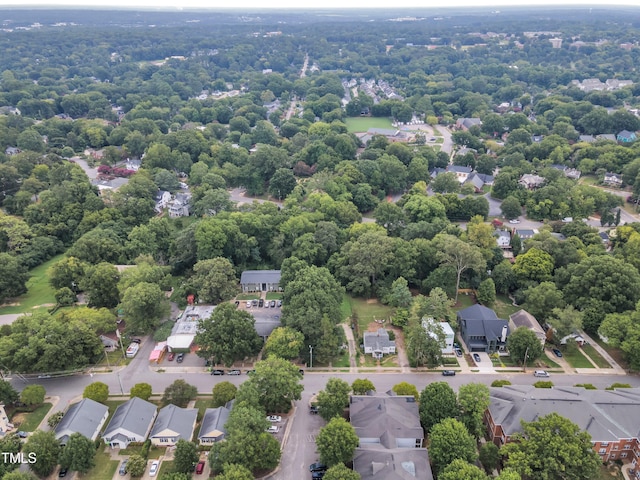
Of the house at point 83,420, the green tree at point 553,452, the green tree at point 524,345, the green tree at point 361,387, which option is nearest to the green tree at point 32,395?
the house at point 83,420

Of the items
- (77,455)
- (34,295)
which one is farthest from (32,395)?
(34,295)

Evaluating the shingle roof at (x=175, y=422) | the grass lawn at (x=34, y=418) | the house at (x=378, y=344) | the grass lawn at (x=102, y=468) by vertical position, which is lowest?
the grass lawn at (x=34, y=418)

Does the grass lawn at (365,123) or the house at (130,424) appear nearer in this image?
the house at (130,424)

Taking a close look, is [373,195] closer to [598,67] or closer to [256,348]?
[256,348]

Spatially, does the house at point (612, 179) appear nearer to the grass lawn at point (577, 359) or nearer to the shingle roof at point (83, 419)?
the grass lawn at point (577, 359)

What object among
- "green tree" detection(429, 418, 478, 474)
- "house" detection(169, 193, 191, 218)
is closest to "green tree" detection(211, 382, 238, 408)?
"green tree" detection(429, 418, 478, 474)

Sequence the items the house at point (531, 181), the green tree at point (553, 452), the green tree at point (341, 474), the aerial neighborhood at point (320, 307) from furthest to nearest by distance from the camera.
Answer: the house at point (531, 181)
the aerial neighborhood at point (320, 307)
the green tree at point (553, 452)
the green tree at point (341, 474)

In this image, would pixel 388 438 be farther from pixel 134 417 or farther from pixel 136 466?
pixel 134 417

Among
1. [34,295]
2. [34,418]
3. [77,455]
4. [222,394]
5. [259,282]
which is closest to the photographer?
[77,455]
